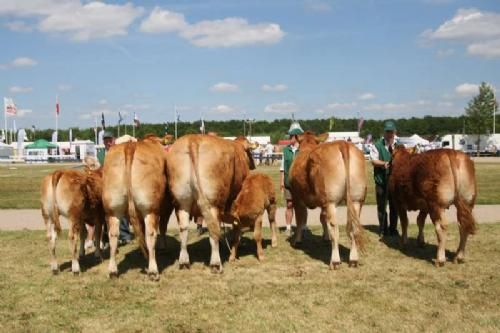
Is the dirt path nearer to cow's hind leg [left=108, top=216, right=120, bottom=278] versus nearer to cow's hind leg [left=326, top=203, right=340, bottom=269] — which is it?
cow's hind leg [left=326, top=203, right=340, bottom=269]

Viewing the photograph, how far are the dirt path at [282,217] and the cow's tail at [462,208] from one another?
171 inches

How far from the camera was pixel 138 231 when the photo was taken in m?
7.29

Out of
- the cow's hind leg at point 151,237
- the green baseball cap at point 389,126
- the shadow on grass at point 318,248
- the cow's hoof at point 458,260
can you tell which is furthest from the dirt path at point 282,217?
the cow's hind leg at point 151,237

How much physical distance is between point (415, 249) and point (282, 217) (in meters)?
4.59

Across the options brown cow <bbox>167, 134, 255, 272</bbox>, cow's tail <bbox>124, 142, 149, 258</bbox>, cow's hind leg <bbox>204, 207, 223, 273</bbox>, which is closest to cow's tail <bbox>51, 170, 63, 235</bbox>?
cow's tail <bbox>124, 142, 149, 258</bbox>

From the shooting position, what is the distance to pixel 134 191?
718 cm

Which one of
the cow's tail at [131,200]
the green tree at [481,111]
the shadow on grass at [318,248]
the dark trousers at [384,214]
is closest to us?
the cow's tail at [131,200]

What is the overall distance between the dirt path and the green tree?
5520 cm

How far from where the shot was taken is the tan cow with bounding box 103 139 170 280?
7.21 metres

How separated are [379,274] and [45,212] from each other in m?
5.16

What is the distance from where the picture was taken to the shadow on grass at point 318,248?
28.2 ft

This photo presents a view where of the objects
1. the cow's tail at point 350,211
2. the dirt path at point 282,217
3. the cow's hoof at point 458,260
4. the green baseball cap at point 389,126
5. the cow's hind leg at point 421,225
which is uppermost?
the green baseball cap at point 389,126

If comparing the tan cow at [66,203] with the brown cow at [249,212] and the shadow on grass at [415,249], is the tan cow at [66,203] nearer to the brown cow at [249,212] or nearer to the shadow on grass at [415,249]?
the brown cow at [249,212]

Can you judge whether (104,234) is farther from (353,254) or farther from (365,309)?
(365,309)
